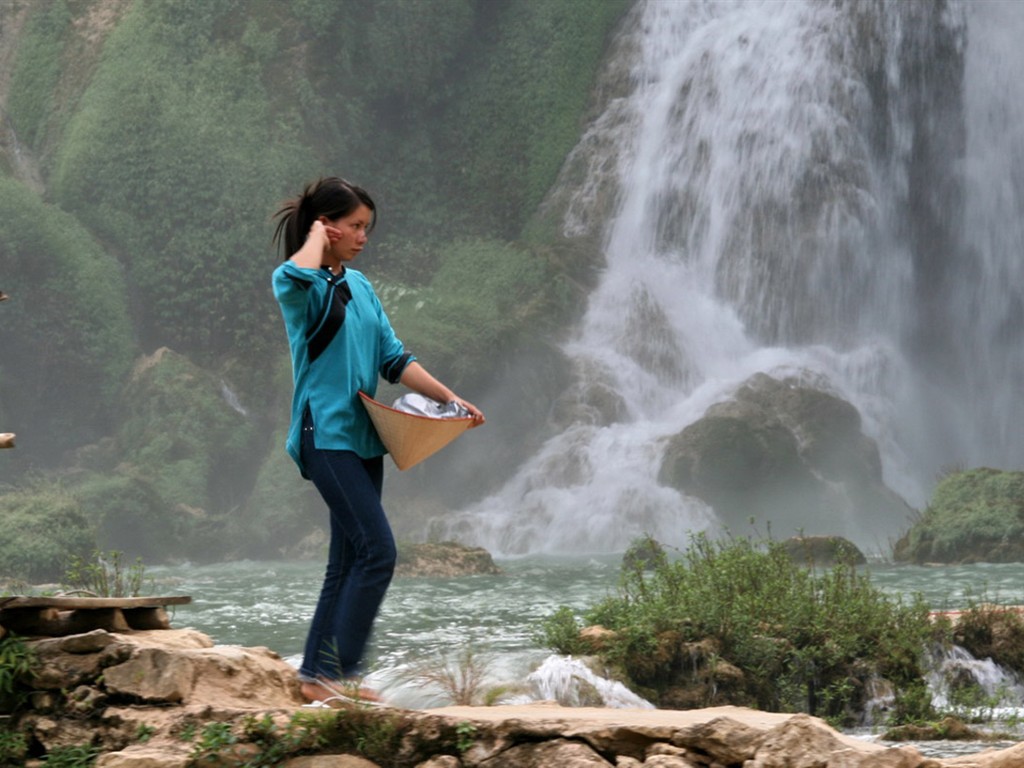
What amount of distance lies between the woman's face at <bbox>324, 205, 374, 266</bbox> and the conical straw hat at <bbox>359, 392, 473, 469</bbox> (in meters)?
0.36

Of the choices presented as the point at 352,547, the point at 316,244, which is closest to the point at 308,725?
the point at 352,547

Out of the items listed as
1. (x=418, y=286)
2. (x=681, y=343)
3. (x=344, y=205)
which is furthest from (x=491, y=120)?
(x=344, y=205)

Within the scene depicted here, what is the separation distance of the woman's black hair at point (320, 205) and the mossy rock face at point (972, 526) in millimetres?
12343

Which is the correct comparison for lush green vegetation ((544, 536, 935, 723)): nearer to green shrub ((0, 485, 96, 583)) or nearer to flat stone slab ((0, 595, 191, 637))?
flat stone slab ((0, 595, 191, 637))

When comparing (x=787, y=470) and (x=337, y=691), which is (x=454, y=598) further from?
(x=337, y=691)

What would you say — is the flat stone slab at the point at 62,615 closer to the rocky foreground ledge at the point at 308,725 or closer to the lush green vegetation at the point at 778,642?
the rocky foreground ledge at the point at 308,725

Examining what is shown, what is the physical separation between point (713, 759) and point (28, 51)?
84.9ft

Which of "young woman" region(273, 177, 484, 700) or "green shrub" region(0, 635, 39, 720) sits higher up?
"young woman" region(273, 177, 484, 700)

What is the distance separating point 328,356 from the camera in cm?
341

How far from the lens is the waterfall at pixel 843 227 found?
21891 millimetres

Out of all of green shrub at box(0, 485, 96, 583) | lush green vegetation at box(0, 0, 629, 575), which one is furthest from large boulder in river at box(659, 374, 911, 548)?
green shrub at box(0, 485, 96, 583)

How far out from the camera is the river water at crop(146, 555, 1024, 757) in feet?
21.0

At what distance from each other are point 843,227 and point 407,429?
20.0 meters

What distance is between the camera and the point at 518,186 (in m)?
25.0
